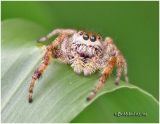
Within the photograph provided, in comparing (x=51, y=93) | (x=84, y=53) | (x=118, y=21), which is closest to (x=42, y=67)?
(x=51, y=93)

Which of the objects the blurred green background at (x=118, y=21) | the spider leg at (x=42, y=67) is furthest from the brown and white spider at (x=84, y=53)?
the blurred green background at (x=118, y=21)

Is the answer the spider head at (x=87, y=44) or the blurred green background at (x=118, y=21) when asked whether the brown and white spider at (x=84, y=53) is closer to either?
the spider head at (x=87, y=44)

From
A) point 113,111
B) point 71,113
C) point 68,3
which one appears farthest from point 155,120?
point 68,3

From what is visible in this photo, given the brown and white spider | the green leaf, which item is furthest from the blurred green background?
→ the green leaf

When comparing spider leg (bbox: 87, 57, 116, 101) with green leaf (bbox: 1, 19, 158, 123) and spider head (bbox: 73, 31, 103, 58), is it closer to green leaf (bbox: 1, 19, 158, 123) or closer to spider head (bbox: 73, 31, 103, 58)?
green leaf (bbox: 1, 19, 158, 123)

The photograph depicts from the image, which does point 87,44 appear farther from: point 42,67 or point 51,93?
point 51,93

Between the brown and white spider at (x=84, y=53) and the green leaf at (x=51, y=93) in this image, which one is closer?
the green leaf at (x=51, y=93)
